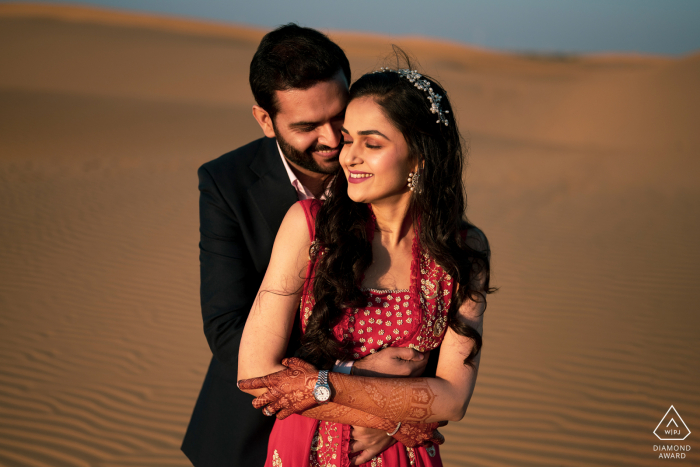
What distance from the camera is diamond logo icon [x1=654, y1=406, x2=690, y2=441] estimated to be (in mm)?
5113

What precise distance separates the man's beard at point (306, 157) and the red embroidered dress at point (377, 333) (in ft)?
1.72

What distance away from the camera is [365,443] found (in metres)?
2.00

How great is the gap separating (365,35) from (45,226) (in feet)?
179

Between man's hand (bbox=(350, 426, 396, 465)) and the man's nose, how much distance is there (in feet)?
4.31

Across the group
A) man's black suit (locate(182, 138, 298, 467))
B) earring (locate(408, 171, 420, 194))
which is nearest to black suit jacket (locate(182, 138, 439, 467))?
man's black suit (locate(182, 138, 298, 467))

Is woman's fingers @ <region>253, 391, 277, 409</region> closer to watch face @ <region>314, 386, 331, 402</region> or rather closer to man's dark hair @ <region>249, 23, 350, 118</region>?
watch face @ <region>314, 386, 331, 402</region>

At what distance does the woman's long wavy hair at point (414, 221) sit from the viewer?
1.94m

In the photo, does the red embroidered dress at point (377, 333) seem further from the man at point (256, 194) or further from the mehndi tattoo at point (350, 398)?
the man at point (256, 194)

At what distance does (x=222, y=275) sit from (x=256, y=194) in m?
0.44

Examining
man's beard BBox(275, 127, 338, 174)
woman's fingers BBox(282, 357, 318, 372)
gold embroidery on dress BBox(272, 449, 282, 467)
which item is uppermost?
man's beard BBox(275, 127, 338, 174)

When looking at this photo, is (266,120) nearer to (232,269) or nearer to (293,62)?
(293,62)

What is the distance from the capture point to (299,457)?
2035mm

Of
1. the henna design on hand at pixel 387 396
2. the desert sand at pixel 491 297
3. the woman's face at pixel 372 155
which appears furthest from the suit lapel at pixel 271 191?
the desert sand at pixel 491 297

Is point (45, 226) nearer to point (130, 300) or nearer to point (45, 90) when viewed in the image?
point (130, 300)
